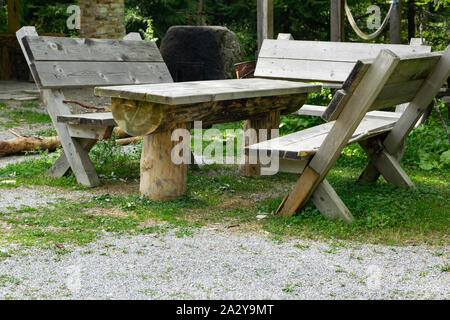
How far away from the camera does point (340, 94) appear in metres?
3.88

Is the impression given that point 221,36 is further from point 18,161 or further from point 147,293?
point 147,293

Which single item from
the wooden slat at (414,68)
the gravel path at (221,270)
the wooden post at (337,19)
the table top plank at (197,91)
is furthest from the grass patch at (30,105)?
the wooden slat at (414,68)

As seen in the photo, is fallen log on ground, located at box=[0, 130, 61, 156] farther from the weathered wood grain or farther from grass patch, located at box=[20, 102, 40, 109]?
grass patch, located at box=[20, 102, 40, 109]

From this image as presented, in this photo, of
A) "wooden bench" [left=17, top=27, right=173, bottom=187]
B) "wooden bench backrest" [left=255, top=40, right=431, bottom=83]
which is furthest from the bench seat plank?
"wooden bench" [left=17, top=27, right=173, bottom=187]

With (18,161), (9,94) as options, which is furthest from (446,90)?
(9,94)

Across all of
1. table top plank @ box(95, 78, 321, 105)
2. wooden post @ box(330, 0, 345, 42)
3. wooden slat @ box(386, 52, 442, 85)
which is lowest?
wooden post @ box(330, 0, 345, 42)

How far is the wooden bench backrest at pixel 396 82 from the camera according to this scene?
152 inches

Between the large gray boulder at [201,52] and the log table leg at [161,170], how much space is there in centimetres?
579

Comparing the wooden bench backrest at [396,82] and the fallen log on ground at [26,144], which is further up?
the wooden bench backrest at [396,82]

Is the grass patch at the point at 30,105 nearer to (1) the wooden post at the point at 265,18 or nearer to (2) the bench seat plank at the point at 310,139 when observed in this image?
(1) the wooden post at the point at 265,18

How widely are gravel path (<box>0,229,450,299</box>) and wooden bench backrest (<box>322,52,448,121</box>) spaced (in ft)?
2.93

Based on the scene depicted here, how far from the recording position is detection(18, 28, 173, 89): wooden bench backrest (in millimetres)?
5555

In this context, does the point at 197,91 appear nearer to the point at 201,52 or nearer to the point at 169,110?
the point at 169,110

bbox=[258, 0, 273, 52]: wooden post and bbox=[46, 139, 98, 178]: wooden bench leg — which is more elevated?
bbox=[258, 0, 273, 52]: wooden post
